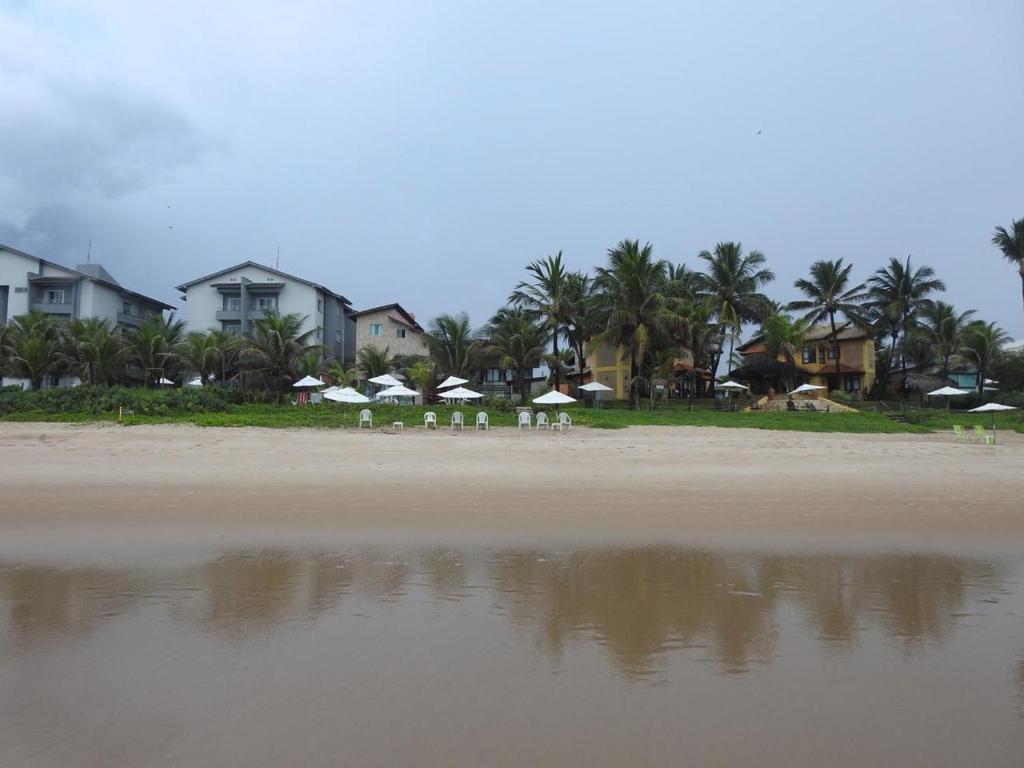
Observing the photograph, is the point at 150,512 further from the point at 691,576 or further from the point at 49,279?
the point at 49,279

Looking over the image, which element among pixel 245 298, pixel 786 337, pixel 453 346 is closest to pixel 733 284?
pixel 786 337

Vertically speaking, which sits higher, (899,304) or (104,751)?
(899,304)

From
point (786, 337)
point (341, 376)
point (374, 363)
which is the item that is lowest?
point (341, 376)

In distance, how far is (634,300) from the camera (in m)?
34.9

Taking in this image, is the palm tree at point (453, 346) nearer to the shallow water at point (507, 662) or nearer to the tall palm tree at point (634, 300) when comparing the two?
the tall palm tree at point (634, 300)

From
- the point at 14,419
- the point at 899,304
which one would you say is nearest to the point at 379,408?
the point at 14,419

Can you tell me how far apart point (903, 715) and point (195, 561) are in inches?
247

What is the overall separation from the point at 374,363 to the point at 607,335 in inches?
553

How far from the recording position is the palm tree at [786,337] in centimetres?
4053

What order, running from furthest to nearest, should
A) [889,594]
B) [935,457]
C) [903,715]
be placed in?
[935,457] < [889,594] < [903,715]

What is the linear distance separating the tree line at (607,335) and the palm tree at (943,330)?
81 mm

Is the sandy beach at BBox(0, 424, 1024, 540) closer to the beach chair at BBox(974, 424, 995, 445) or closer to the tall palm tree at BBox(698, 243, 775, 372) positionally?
the beach chair at BBox(974, 424, 995, 445)

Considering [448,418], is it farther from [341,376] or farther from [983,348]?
[983,348]

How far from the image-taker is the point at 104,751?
3.06 metres
